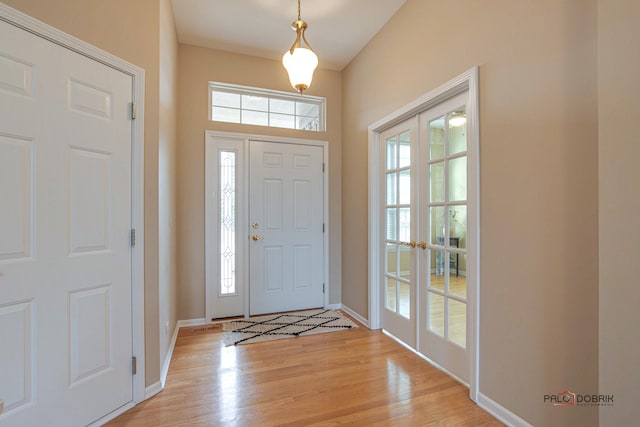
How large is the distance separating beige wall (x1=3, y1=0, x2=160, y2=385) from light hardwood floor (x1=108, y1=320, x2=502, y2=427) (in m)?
0.34

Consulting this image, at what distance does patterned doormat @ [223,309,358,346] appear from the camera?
9.77 feet

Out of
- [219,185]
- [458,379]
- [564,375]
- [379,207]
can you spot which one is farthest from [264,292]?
[564,375]

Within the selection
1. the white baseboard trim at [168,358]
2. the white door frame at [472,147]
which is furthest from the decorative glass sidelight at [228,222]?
the white door frame at [472,147]

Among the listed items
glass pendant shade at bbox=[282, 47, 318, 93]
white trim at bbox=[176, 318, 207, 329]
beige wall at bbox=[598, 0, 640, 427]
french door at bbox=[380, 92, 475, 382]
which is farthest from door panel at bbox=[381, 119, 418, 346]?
white trim at bbox=[176, 318, 207, 329]

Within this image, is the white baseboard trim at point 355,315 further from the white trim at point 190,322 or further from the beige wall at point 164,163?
the beige wall at point 164,163

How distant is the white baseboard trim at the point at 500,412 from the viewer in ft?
5.48

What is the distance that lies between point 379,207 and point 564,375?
6.62 feet

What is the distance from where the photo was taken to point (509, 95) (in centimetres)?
174

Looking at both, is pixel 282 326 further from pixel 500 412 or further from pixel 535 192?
pixel 535 192

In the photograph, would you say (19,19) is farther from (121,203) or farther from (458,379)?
(458,379)

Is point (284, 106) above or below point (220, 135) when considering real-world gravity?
above

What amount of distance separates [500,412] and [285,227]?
2660mm

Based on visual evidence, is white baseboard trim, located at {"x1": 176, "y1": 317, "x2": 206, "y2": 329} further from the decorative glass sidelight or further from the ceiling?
the ceiling

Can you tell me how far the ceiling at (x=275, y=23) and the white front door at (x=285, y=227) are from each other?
1.12 meters
